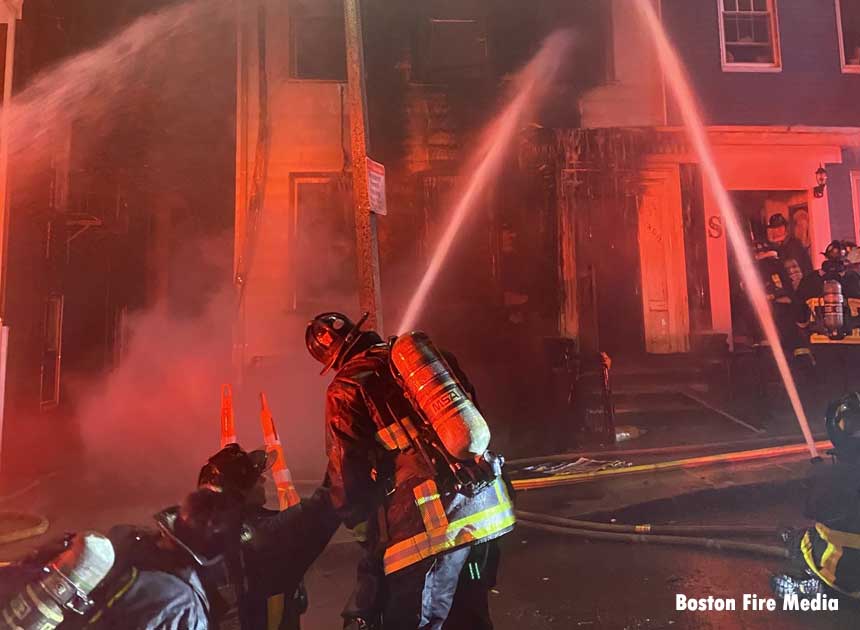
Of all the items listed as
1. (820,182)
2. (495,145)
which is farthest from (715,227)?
(495,145)

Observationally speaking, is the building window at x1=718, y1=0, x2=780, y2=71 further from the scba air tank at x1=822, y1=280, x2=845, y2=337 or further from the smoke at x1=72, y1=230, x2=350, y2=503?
the smoke at x1=72, y1=230, x2=350, y2=503

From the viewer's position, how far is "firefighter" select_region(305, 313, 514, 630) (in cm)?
220

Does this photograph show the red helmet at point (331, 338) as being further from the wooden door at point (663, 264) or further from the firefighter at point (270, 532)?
the wooden door at point (663, 264)

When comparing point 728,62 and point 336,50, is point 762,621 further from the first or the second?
point 336,50

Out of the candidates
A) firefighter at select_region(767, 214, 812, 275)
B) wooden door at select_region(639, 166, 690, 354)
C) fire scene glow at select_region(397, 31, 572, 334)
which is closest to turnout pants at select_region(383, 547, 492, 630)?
fire scene glow at select_region(397, 31, 572, 334)

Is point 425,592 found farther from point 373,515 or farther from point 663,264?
point 663,264

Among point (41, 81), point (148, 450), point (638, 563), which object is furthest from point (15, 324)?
point (638, 563)

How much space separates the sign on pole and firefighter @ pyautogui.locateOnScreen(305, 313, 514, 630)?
7.24 feet

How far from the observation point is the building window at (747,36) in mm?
8109

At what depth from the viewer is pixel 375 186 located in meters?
4.45

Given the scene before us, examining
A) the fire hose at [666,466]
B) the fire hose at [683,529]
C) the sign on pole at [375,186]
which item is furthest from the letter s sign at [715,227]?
the sign on pole at [375,186]

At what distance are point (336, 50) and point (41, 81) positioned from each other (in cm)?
406

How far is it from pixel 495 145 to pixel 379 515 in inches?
277

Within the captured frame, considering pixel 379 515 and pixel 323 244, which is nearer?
pixel 379 515
